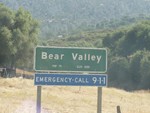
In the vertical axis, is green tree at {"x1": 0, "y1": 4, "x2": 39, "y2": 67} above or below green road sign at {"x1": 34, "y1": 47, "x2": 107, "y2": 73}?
above

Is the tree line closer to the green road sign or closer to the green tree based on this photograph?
the green tree

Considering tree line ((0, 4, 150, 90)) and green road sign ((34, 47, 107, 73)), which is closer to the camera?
green road sign ((34, 47, 107, 73))

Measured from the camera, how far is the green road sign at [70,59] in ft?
28.0

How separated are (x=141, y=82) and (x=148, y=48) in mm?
17060

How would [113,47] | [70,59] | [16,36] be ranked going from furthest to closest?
[113,47] < [16,36] < [70,59]


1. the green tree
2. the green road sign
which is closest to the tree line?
the green tree

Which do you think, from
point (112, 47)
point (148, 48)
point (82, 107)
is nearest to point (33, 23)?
point (82, 107)

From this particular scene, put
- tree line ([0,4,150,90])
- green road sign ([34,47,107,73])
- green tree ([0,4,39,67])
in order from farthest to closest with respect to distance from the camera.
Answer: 1. tree line ([0,4,150,90])
2. green tree ([0,4,39,67])
3. green road sign ([34,47,107,73])

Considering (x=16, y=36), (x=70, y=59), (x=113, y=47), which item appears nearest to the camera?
(x=70, y=59)

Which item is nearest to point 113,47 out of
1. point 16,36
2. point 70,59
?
point 16,36

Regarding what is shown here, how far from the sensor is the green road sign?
28.0 feet

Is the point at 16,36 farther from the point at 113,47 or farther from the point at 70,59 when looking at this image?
the point at 113,47

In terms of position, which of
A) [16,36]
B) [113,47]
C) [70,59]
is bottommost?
[70,59]

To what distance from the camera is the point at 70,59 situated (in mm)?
8641
